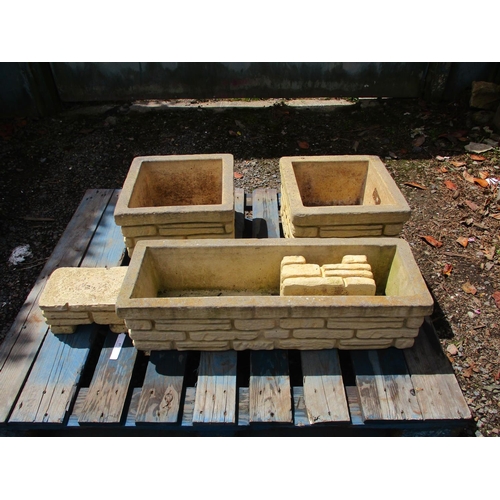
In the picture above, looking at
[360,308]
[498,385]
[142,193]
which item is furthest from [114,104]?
[498,385]

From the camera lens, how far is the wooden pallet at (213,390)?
2.54 metres

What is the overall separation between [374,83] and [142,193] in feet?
14.6

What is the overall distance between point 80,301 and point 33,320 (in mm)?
549

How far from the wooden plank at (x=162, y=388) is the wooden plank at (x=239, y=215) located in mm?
1409

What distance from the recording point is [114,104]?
6965 mm

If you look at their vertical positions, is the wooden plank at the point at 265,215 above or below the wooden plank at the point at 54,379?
above

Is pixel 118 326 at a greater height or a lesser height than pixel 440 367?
greater

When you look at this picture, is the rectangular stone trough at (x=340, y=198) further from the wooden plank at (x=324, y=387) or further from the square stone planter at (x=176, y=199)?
the wooden plank at (x=324, y=387)

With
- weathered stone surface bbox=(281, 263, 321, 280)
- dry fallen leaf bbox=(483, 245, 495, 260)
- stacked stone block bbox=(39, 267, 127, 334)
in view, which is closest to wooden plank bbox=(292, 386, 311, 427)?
weathered stone surface bbox=(281, 263, 321, 280)

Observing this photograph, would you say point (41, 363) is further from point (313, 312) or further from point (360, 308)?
point (360, 308)

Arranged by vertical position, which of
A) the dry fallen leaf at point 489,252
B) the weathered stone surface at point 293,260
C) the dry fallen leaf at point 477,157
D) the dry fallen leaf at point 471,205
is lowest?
the weathered stone surface at point 293,260

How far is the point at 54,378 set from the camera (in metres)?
2.79

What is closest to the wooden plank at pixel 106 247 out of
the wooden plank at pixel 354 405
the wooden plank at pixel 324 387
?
the wooden plank at pixel 324 387

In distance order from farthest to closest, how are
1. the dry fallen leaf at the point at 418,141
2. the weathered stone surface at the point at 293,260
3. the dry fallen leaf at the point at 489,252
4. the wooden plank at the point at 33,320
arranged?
the dry fallen leaf at the point at 418,141 → the dry fallen leaf at the point at 489,252 → the weathered stone surface at the point at 293,260 → the wooden plank at the point at 33,320
